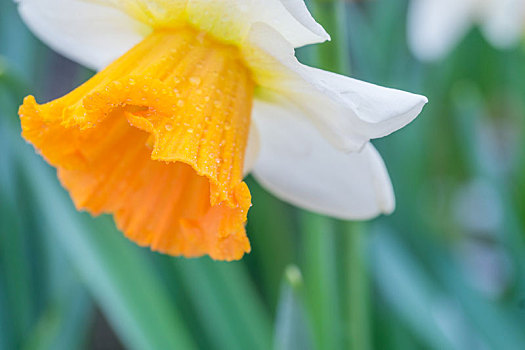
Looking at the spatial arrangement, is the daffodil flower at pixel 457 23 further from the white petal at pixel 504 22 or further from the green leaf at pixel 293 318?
the green leaf at pixel 293 318

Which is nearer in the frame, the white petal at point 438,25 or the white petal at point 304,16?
→ the white petal at point 304,16

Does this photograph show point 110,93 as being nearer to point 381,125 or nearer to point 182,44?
point 182,44

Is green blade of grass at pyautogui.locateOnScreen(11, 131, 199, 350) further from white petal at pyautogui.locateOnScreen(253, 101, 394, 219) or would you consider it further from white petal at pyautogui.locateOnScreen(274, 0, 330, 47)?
white petal at pyautogui.locateOnScreen(274, 0, 330, 47)

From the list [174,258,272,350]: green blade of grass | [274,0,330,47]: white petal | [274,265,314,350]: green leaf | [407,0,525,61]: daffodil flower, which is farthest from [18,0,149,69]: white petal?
[407,0,525,61]: daffodil flower

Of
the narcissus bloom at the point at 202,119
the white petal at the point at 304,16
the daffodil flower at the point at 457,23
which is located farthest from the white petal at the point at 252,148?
the daffodil flower at the point at 457,23

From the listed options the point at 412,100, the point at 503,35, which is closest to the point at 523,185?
the point at 503,35

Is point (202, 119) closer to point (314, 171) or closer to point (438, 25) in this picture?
point (314, 171)

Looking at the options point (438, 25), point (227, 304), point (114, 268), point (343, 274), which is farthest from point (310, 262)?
point (438, 25)
